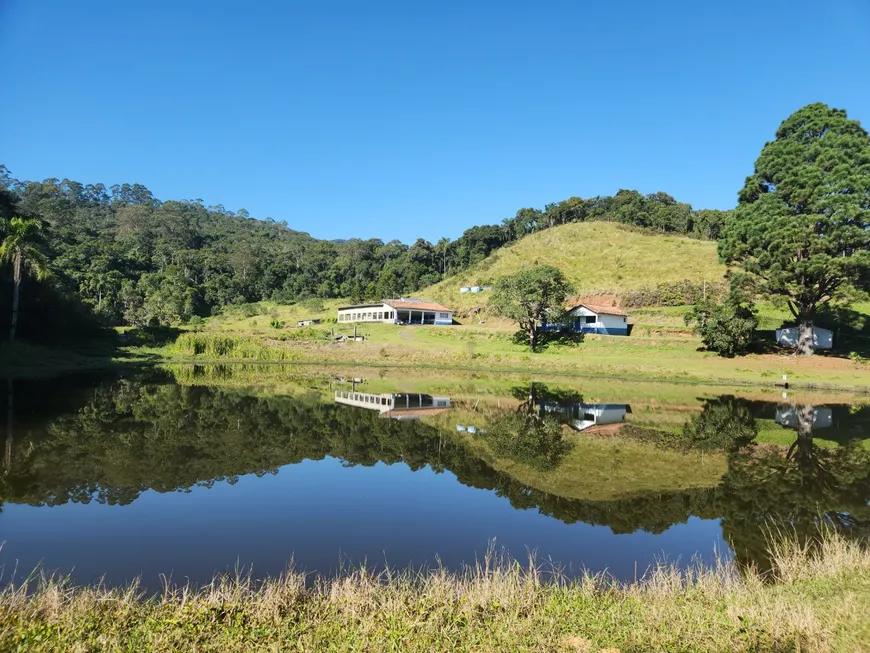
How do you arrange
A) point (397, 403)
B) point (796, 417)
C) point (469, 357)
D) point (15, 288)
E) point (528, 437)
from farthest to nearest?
→ 1. point (469, 357)
2. point (15, 288)
3. point (397, 403)
4. point (796, 417)
5. point (528, 437)

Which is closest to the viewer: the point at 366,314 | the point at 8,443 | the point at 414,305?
the point at 8,443

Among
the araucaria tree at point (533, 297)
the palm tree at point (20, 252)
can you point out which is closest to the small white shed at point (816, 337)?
the araucaria tree at point (533, 297)

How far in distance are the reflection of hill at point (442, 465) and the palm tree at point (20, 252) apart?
25.9m

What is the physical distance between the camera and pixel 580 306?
64062 mm

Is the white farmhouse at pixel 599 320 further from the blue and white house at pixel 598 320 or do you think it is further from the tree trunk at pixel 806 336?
the tree trunk at pixel 806 336

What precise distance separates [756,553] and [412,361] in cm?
4393

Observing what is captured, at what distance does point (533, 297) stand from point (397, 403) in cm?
2880

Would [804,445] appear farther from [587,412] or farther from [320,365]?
[320,365]

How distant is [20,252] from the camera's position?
44562 millimetres

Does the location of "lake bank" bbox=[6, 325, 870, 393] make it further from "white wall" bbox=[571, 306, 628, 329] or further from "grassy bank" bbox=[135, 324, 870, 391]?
"white wall" bbox=[571, 306, 628, 329]

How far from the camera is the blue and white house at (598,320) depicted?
6222 centimetres

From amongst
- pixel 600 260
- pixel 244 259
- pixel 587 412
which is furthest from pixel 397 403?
pixel 244 259

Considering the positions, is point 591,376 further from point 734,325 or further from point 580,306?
point 580,306

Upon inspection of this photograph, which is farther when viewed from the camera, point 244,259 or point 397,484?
point 244,259
